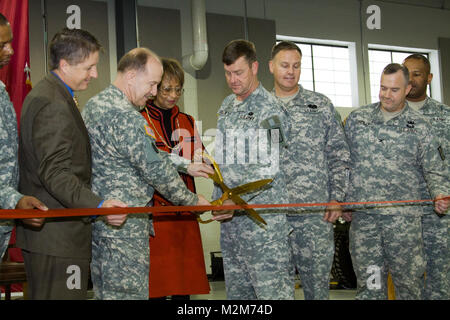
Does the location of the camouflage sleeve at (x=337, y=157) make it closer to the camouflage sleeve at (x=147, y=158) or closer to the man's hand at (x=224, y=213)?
the man's hand at (x=224, y=213)

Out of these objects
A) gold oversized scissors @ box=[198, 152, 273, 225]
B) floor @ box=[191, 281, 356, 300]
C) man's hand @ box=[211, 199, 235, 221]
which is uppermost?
gold oversized scissors @ box=[198, 152, 273, 225]

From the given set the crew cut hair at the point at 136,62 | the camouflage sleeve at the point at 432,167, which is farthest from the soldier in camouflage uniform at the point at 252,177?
the camouflage sleeve at the point at 432,167

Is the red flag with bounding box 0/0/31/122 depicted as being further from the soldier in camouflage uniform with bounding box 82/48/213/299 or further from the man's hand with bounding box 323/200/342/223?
the man's hand with bounding box 323/200/342/223

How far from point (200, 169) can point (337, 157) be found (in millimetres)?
1035

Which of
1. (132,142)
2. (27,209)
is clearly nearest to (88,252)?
(27,209)

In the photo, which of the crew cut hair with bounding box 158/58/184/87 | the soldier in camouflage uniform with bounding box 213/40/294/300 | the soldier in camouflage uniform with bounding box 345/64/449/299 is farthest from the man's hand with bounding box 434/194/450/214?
the crew cut hair with bounding box 158/58/184/87

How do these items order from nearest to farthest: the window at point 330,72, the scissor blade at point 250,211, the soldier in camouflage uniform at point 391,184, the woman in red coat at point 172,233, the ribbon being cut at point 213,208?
the ribbon being cut at point 213,208 → the scissor blade at point 250,211 → the woman in red coat at point 172,233 → the soldier in camouflage uniform at point 391,184 → the window at point 330,72

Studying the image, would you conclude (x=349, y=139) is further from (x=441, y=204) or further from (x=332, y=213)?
(x=441, y=204)

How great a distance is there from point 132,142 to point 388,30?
8837mm

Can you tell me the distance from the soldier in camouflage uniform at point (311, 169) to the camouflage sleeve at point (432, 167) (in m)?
0.54

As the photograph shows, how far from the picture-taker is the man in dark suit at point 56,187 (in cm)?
197

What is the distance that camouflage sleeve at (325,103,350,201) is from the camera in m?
3.27

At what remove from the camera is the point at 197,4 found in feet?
24.5
